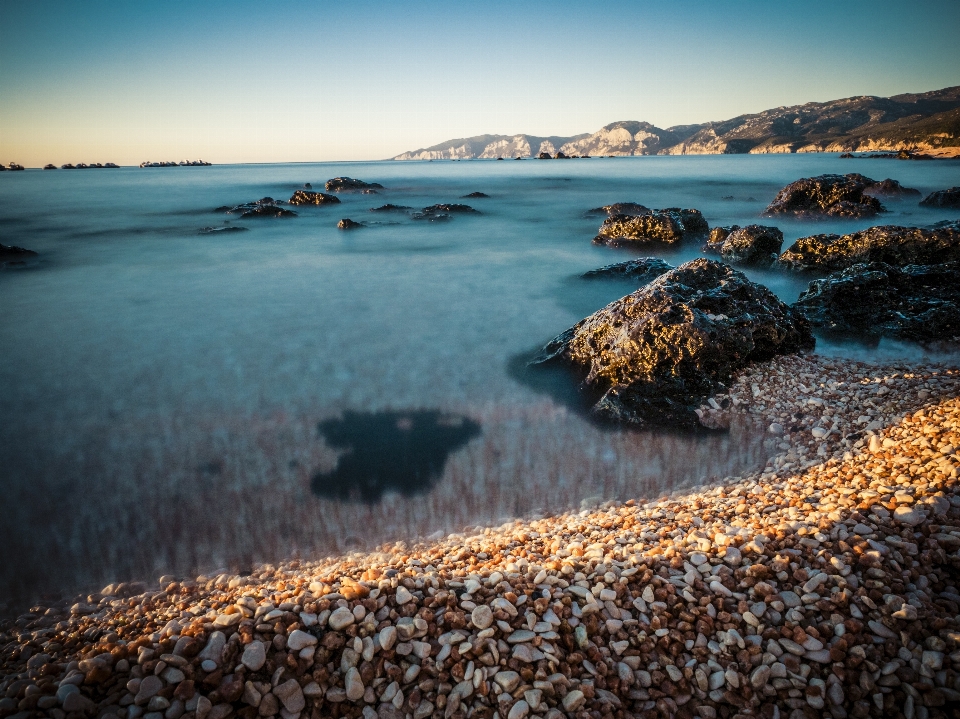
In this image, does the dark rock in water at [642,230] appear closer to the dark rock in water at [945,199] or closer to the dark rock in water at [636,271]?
the dark rock in water at [636,271]

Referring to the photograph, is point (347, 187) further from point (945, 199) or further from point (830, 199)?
point (945, 199)

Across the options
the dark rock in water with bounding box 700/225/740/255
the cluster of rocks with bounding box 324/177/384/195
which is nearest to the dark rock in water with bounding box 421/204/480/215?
the dark rock in water with bounding box 700/225/740/255

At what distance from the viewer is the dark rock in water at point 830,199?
15.2m

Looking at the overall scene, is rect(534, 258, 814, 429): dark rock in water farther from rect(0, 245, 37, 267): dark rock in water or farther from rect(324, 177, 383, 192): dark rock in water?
rect(324, 177, 383, 192): dark rock in water

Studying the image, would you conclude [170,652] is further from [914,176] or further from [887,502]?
[914,176]

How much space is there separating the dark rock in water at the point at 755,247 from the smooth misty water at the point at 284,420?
0.72 meters

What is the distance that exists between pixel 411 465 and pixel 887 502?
10.3ft

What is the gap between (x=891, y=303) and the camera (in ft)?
19.4

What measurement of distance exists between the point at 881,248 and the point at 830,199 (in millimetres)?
10464

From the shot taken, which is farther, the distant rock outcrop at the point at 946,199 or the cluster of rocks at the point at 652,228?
the distant rock outcrop at the point at 946,199

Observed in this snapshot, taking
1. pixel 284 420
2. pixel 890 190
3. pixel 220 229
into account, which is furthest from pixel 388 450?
pixel 890 190

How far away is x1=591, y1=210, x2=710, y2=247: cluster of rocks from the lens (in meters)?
12.2

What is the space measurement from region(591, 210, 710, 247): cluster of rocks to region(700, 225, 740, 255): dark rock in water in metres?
0.71

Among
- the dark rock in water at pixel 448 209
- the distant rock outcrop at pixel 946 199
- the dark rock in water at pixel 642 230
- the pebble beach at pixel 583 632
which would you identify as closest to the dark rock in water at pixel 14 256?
the dark rock in water at pixel 448 209
